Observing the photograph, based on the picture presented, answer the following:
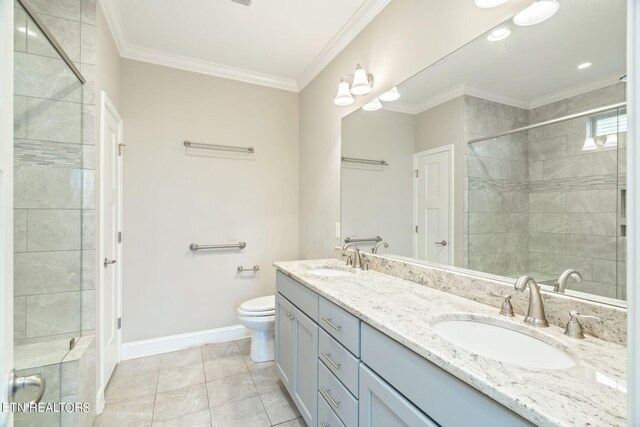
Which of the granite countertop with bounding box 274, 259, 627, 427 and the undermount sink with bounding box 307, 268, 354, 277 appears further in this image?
the undermount sink with bounding box 307, 268, 354, 277

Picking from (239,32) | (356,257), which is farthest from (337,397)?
(239,32)

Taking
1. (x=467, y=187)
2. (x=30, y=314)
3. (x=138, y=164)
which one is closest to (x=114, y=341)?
(x=30, y=314)

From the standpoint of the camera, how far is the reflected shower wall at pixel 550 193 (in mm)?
887

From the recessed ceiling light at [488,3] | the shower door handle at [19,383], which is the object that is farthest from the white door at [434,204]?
the shower door handle at [19,383]

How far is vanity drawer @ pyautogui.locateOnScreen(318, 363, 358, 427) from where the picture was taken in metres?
1.11

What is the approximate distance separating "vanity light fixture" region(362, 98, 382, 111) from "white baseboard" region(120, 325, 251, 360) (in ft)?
7.44

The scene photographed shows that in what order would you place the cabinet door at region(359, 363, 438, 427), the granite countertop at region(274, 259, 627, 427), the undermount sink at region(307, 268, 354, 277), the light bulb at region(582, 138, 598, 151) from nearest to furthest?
1. the granite countertop at region(274, 259, 627, 427)
2. the cabinet door at region(359, 363, 438, 427)
3. the light bulb at region(582, 138, 598, 151)
4. the undermount sink at region(307, 268, 354, 277)

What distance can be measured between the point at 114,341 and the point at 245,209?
4.77ft

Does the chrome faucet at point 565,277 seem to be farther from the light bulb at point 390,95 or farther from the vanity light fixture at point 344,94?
the vanity light fixture at point 344,94

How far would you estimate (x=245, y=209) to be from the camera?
2828 millimetres

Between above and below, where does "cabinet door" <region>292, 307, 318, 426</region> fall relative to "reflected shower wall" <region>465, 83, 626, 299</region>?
below

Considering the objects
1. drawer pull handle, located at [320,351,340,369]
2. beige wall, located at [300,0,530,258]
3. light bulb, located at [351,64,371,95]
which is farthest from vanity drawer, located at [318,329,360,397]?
light bulb, located at [351,64,371,95]

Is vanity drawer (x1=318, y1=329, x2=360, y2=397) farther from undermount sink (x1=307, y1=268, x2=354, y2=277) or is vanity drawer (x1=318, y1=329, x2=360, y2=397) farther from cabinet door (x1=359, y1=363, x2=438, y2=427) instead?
undermount sink (x1=307, y1=268, x2=354, y2=277)

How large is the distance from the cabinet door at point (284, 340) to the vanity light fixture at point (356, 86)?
144cm
